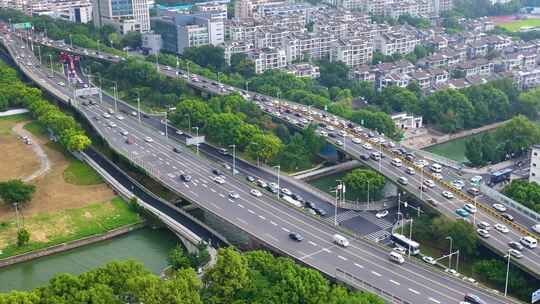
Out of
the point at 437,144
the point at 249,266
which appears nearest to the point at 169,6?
the point at 437,144

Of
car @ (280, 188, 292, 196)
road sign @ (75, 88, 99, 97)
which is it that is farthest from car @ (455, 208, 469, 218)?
road sign @ (75, 88, 99, 97)

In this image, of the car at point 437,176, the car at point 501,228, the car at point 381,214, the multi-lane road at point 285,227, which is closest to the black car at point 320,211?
the car at point 381,214

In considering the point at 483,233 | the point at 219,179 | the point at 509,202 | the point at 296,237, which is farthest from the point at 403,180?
the point at 219,179

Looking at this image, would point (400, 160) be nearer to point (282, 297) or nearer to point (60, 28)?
point (282, 297)

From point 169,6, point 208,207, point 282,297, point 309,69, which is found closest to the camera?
point 282,297

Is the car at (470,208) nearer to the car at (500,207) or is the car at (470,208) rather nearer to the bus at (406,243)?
the car at (500,207)

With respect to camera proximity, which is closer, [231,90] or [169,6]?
[231,90]

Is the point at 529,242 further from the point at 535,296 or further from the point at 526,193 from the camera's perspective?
the point at 526,193
